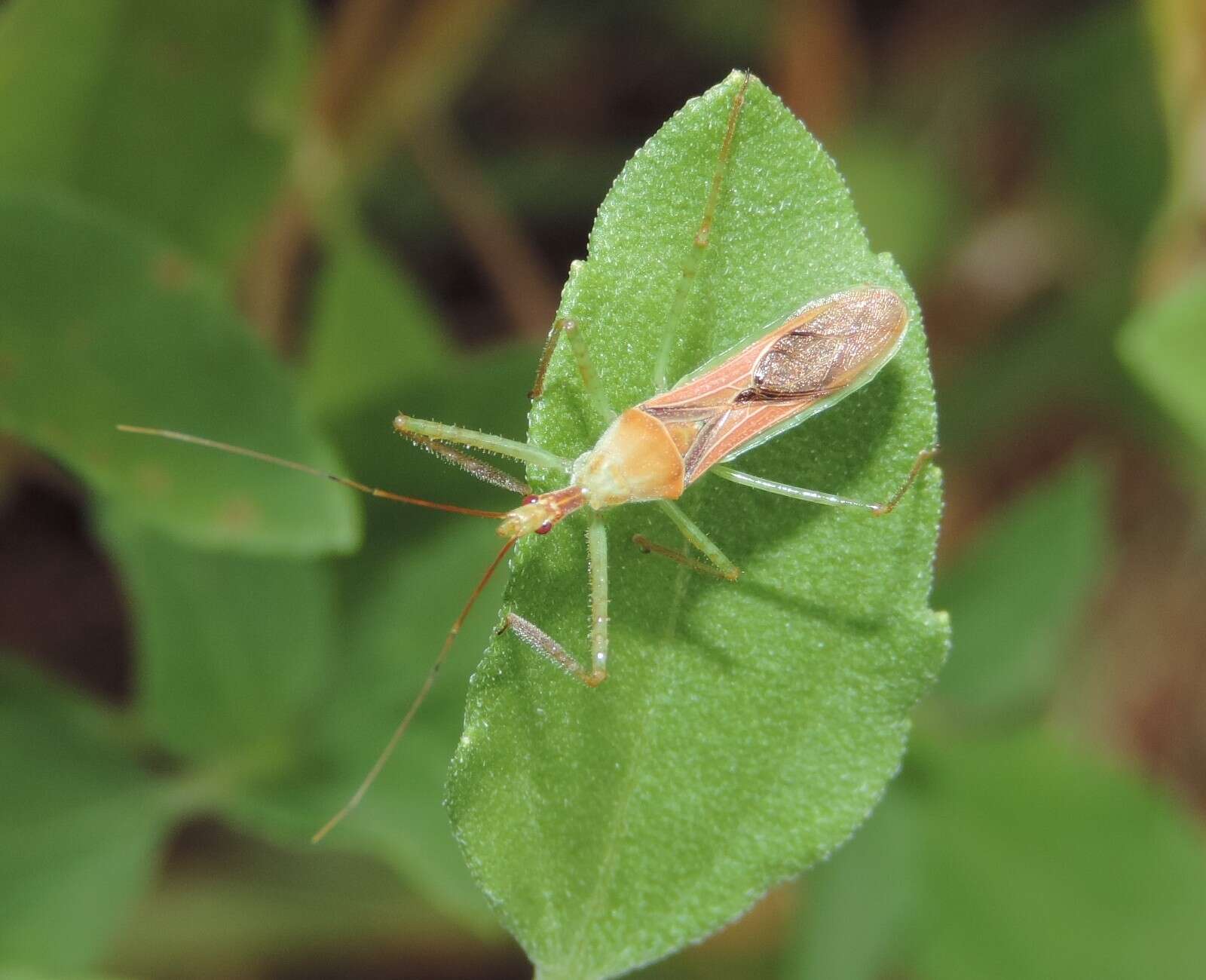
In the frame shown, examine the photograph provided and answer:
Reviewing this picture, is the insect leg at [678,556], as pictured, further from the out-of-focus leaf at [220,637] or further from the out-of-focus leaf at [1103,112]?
the out-of-focus leaf at [1103,112]

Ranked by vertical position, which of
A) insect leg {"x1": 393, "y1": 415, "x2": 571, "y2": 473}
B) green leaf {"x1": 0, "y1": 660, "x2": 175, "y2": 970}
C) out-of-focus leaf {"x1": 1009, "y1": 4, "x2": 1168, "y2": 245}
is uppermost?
out-of-focus leaf {"x1": 1009, "y1": 4, "x2": 1168, "y2": 245}

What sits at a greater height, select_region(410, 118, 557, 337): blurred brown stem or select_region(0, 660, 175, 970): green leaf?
select_region(410, 118, 557, 337): blurred brown stem

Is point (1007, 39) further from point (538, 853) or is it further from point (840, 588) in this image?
point (538, 853)

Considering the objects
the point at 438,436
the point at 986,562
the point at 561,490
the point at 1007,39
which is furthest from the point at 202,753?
the point at 1007,39

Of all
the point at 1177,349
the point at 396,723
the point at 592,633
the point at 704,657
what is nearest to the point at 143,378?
the point at 396,723

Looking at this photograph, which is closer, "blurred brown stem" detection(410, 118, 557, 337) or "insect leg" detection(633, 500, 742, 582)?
"insect leg" detection(633, 500, 742, 582)

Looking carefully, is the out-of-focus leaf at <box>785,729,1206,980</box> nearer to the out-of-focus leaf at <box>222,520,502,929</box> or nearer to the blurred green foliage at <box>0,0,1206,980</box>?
the blurred green foliage at <box>0,0,1206,980</box>

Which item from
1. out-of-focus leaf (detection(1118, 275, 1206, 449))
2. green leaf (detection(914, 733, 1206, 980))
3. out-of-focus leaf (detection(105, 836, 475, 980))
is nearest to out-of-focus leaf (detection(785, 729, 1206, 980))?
green leaf (detection(914, 733, 1206, 980))
